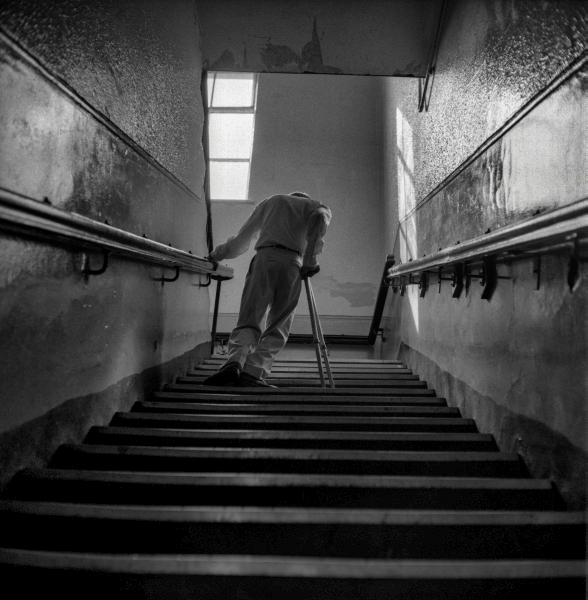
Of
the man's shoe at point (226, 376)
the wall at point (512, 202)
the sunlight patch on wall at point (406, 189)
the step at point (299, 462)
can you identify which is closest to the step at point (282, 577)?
the wall at point (512, 202)

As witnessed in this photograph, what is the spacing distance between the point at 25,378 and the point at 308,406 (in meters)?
1.45

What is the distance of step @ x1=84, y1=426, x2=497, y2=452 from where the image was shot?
7.22 ft

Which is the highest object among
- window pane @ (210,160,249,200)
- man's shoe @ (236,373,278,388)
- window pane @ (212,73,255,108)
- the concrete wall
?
window pane @ (212,73,255,108)

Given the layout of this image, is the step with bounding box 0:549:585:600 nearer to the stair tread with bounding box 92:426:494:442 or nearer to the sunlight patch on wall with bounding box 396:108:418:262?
the stair tread with bounding box 92:426:494:442

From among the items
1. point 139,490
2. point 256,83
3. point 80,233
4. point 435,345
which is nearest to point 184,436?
point 139,490

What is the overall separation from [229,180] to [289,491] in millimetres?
6406

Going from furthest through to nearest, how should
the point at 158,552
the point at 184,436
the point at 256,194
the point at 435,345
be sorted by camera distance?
the point at 256,194 → the point at 435,345 → the point at 184,436 → the point at 158,552

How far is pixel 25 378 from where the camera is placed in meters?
1.75

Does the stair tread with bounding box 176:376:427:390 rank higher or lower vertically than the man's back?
lower

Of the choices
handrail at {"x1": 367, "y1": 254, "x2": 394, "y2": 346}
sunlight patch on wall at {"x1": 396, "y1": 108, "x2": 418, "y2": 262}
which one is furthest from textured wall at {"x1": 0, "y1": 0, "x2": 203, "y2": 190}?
handrail at {"x1": 367, "y1": 254, "x2": 394, "y2": 346}

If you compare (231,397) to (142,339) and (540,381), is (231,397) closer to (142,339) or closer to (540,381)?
(142,339)

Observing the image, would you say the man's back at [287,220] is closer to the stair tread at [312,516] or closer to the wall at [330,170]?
the stair tread at [312,516]

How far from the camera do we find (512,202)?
2189 millimetres

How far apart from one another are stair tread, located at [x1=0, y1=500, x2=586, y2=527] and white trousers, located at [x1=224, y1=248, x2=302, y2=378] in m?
1.96
